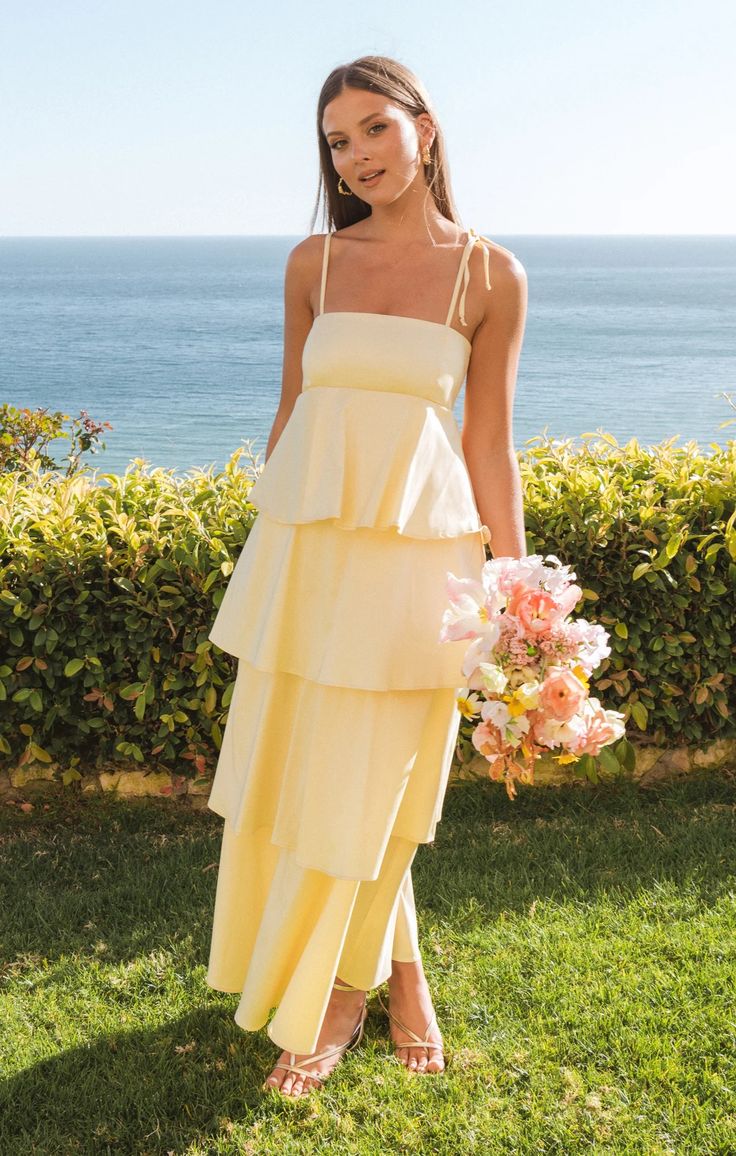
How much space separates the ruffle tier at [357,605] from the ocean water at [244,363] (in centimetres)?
604

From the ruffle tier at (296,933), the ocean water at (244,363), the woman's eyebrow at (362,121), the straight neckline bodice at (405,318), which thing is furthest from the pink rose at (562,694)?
the ocean water at (244,363)

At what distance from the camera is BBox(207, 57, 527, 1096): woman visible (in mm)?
2455

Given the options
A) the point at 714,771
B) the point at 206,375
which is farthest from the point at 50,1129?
the point at 206,375

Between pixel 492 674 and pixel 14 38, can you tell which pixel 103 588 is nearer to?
pixel 492 674

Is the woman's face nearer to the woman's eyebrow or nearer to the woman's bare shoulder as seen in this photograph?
the woman's eyebrow

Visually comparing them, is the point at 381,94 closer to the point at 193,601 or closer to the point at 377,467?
the point at 377,467

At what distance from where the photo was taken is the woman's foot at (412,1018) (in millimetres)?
2854

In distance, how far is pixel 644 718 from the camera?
4.33 m

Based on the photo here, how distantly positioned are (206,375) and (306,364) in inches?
2100

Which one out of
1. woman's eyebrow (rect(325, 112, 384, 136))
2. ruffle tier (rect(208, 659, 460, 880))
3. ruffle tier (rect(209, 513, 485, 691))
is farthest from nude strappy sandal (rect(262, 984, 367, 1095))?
woman's eyebrow (rect(325, 112, 384, 136))

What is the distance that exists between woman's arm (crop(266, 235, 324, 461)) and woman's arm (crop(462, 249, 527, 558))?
1.58ft

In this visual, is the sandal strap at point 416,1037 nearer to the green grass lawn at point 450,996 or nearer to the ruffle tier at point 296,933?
the green grass lawn at point 450,996

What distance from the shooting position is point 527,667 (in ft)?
6.97

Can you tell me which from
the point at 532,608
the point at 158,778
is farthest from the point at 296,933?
the point at 158,778
